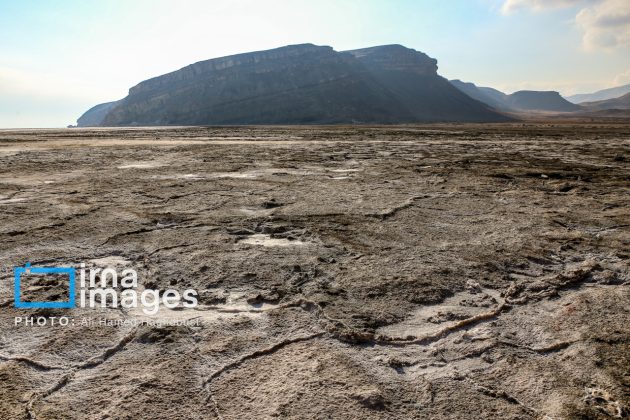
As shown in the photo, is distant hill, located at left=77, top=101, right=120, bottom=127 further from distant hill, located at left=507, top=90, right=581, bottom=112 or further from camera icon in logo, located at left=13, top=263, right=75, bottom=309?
camera icon in logo, located at left=13, top=263, right=75, bottom=309

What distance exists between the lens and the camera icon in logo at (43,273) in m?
2.12

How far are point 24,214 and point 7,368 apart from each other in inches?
107

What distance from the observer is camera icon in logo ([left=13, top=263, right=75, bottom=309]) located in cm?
212

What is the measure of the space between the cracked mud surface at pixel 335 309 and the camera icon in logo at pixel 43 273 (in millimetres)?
53

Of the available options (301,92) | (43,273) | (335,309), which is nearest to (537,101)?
(301,92)

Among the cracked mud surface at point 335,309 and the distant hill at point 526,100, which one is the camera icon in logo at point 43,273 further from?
the distant hill at point 526,100

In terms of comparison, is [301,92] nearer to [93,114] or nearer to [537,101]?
[93,114]

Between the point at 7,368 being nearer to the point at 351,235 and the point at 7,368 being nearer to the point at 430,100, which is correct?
the point at 351,235

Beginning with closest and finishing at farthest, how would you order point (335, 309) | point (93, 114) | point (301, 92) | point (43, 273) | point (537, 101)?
1. point (335, 309)
2. point (43, 273)
3. point (301, 92)
4. point (93, 114)
5. point (537, 101)

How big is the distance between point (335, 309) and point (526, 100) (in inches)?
8265

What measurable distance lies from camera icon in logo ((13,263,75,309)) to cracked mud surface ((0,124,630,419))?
0.05 meters

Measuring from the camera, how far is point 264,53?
8312cm

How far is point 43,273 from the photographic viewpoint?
8.27 feet

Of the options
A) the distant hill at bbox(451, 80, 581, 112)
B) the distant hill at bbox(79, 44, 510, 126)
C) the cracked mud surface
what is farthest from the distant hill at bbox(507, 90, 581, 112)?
the cracked mud surface
